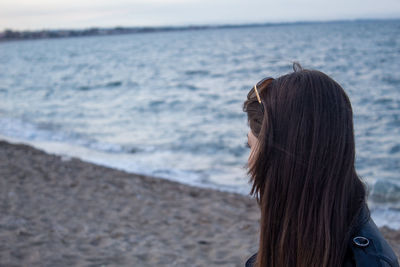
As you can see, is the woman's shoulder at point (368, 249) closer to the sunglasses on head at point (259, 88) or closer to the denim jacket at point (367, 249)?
the denim jacket at point (367, 249)

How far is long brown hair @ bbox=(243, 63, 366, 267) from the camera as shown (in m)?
1.27

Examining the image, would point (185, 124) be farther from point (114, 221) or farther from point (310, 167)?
point (310, 167)

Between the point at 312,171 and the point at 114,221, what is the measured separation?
408 cm

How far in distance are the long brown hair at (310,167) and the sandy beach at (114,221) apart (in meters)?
2.71

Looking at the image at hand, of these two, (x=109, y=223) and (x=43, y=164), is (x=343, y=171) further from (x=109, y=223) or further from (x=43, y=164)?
(x=43, y=164)

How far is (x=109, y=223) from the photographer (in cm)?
492

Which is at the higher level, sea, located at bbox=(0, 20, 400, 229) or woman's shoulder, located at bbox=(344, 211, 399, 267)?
woman's shoulder, located at bbox=(344, 211, 399, 267)

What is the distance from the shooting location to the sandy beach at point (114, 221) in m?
3.90

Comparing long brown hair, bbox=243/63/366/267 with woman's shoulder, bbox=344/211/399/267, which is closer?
woman's shoulder, bbox=344/211/399/267

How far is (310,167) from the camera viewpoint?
1278 millimetres

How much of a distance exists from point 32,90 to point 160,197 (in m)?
20.5

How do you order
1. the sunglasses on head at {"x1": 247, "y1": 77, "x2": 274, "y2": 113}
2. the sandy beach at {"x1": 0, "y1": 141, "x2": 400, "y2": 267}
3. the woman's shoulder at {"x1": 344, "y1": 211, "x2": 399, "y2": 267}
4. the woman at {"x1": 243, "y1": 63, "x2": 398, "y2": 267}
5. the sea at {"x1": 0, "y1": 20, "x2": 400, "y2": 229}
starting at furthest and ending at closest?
the sea at {"x1": 0, "y1": 20, "x2": 400, "y2": 229} → the sandy beach at {"x1": 0, "y1": 141, "x2": 400, "y2": 267} → the sunglasses on head at {"x1": 247, "y1": 77, "x2": 274, "y2": 113} → the woman at {"x1": 243, "y1": 63, "x2": 398, "y2": 267} → the woman's shoulder at {"x1": 344, "y1": 211, "x2": 399, "y2": 267}

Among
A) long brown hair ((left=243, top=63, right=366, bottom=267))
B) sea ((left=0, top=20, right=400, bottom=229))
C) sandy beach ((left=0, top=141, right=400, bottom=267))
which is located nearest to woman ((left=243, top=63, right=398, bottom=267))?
long brown hair ((left=243, top=63, right=366, bottom=267))

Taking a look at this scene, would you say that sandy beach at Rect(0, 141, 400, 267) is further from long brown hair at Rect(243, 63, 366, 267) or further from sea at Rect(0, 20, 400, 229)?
long brown hair at Rect(243, 63, 366, 267)
